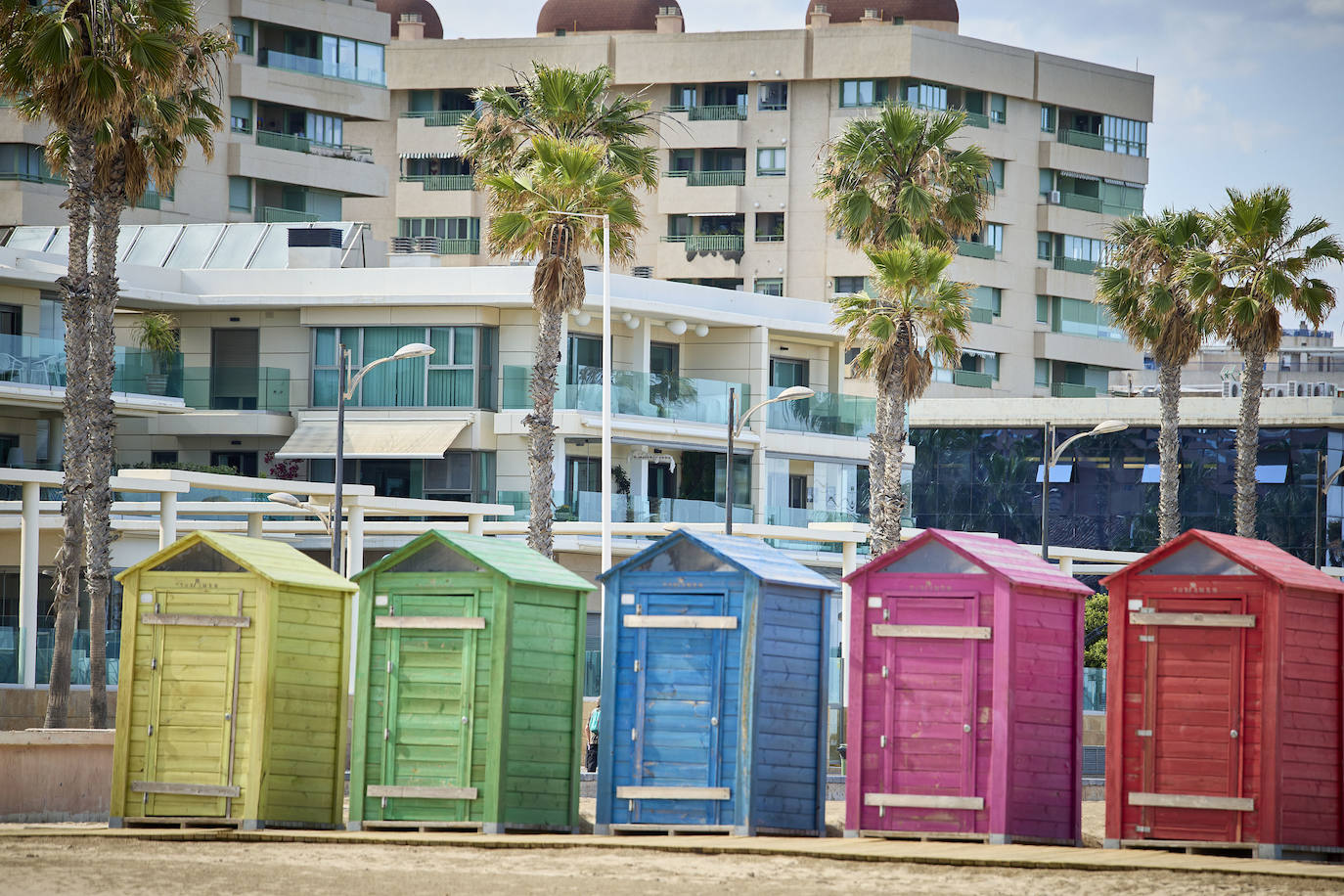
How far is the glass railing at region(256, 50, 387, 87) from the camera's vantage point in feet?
223

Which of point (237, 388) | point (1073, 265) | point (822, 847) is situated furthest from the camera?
point (1073, 265)

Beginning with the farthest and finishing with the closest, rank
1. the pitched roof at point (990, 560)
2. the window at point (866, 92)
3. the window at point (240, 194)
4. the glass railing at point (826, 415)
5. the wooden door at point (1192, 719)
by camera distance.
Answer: the window at point (866, 92) < the window at point (240, 194) < the glass railing at point (826, 415) < the pitched roof at point (990, 560) < the wooden door at point (1192, 719)

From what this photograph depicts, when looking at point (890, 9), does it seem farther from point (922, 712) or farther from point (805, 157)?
point (922, 712)

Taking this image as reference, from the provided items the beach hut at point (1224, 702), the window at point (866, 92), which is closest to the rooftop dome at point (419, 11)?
the window at point (866, 92)

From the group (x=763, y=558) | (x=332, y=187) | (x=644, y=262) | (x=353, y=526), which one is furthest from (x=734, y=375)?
(x=763, y=558)

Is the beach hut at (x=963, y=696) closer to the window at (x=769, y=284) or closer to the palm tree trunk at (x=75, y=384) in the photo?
the palm tree trunk at (x=75, y=384)

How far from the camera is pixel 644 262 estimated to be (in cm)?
7825

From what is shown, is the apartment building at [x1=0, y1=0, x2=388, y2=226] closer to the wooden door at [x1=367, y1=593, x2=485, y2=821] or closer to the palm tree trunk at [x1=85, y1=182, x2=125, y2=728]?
the palm tree trunk at [x1=85, y1=182, x2=125, y2=728]

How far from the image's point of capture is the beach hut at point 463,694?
59.7 feet

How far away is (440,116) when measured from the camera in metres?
79.2

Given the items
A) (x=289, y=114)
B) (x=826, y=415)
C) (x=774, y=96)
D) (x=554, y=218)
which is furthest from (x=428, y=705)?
(x=774, y=96)

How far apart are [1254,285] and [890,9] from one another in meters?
42.8

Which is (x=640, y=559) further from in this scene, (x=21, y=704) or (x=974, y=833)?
(x=21, y=704)

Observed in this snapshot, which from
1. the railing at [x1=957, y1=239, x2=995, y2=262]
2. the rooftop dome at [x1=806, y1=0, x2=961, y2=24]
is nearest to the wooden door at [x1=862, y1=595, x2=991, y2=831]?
the railing at [x1=957, y1=239, x2=995, y2=262]
